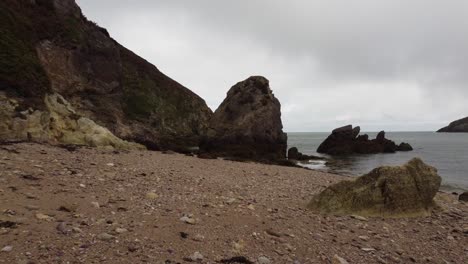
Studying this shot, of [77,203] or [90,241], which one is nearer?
[90,241]

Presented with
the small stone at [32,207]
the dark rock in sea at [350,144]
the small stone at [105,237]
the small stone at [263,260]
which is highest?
the dark rock in sea at [350,144]

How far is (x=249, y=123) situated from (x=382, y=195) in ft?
111

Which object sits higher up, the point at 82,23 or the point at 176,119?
the point at 82,23

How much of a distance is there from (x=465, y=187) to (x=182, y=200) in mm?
23601

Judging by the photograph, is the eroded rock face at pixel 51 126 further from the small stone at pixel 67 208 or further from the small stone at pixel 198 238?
the small stone at pixel 198 238

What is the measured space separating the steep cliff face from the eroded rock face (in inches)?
15.8

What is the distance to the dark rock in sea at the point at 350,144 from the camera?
65688 millimetres

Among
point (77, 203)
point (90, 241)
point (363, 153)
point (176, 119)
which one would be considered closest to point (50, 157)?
point (77, 203)

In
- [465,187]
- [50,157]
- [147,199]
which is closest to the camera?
[147,199]

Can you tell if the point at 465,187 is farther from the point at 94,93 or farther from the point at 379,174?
the point at 94,93

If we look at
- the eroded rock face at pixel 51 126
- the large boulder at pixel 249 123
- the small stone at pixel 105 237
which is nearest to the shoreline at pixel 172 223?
the small stone at pixel 105 237

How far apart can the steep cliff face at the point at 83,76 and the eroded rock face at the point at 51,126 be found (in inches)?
15.8

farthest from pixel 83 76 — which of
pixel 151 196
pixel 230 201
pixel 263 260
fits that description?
pixel 263 260

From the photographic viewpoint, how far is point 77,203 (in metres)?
8.52
